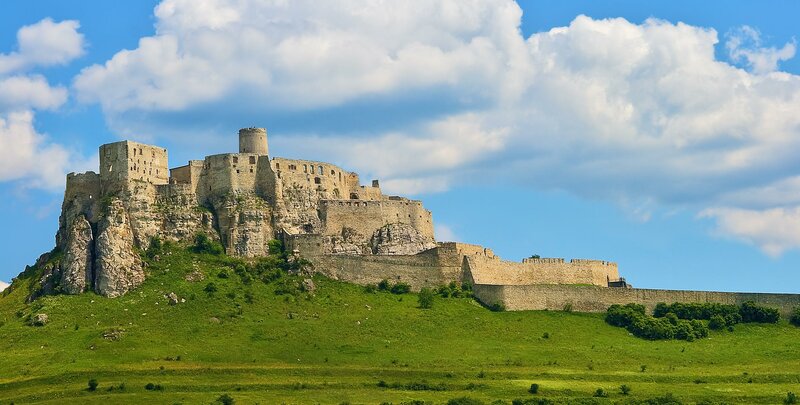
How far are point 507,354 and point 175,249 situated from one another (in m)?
38.2

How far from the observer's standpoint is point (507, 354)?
470 feet

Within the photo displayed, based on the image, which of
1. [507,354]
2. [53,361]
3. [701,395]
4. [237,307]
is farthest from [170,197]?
[701,395]

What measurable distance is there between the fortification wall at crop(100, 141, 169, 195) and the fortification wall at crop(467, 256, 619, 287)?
114 feet

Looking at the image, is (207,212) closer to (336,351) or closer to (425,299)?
(425,299)

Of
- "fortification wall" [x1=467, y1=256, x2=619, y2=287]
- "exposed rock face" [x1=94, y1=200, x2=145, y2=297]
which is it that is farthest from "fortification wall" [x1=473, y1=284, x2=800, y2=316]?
"exposed rock face" [x1=94, y1=200, x2=145, y2=297]

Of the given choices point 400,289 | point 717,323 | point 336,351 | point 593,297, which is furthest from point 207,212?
point 717,323

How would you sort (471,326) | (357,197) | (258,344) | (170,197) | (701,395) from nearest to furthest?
1. (701,395)
2. (258,344)
3. (471,326)
4. (170,197)
5. (357,197)

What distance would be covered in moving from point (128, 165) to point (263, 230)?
51.4 feet

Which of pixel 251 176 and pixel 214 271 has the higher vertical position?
pixel 251 176

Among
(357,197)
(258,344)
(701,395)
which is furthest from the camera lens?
(357,197)

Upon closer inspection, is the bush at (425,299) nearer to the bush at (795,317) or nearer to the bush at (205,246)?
the bush at (205,246)

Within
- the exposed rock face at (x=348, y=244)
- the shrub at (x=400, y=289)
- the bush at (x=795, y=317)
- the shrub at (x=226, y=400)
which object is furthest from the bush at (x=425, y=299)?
the bush at (x=795, y=317)

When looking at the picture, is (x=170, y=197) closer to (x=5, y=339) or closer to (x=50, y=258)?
(x=50, y=258)

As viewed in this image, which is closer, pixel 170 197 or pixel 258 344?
pixel 258 344
